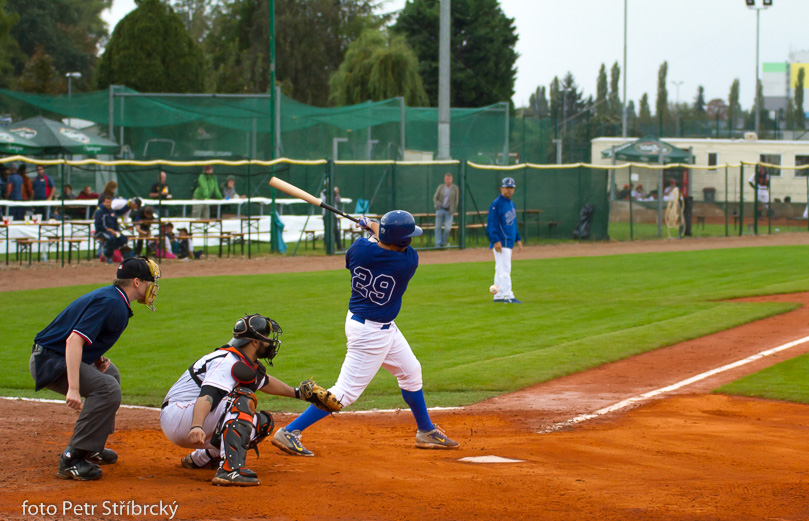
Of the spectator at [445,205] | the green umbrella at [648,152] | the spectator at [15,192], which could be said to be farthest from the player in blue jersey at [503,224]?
the green umbrella at [648,152]

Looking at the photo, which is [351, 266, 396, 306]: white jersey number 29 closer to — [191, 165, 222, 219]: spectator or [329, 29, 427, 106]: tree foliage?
[191, 165, 222, 219]: spectator

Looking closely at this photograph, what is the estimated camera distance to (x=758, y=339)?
467 inches

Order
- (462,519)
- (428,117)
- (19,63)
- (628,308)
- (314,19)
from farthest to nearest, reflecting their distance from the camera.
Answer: (19,63), (314,19), (428,117), (628,308), (462,519)

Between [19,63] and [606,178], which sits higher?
[19,63]

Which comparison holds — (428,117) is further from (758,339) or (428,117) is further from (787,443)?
(787,443)

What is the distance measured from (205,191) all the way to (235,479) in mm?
19037

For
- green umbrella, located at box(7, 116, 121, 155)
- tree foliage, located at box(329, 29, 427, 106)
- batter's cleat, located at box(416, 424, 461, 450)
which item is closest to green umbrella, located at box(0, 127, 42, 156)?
green umbrella, located at box(7, 116, 121, 155)

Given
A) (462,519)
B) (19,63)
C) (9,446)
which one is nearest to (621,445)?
(462,519)

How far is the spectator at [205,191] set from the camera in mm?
23562

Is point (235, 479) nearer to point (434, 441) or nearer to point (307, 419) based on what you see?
point (307, 419)

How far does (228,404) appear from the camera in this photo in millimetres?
5688

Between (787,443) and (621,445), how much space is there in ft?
4.39

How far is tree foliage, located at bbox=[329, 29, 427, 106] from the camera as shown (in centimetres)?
4669

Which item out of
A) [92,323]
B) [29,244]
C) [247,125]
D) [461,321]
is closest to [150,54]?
[247,125]
